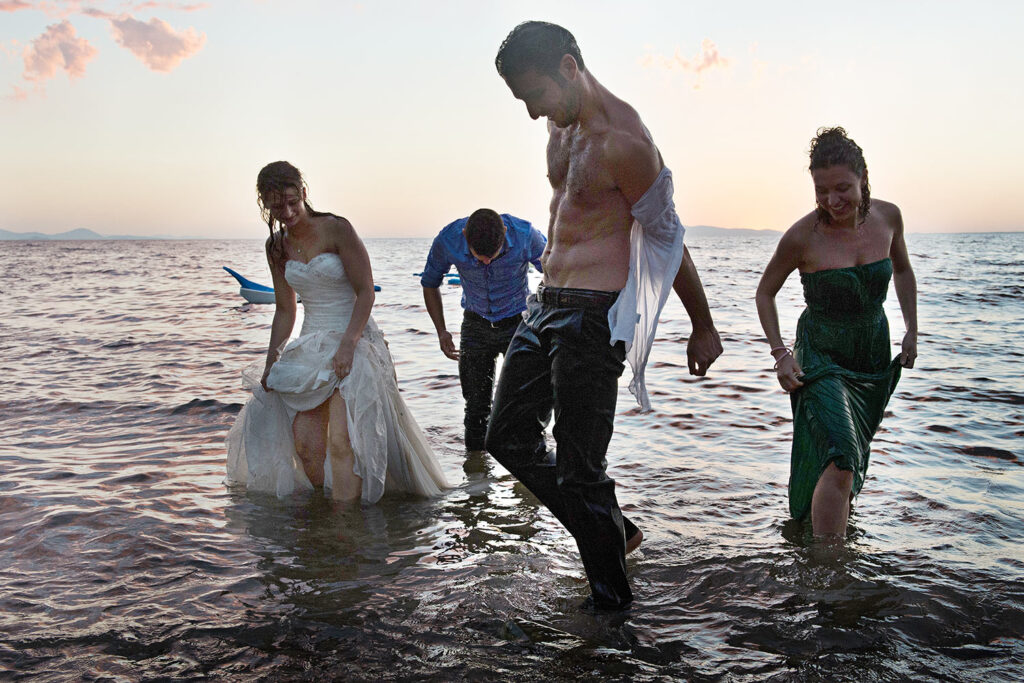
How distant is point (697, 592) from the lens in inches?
148

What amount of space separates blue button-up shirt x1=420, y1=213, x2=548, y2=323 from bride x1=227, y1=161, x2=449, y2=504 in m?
1.16

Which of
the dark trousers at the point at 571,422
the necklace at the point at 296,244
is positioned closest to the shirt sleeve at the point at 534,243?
the necklace at the point at 296,244

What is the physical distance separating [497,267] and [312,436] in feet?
6.05

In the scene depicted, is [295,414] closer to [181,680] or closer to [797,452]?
[181,680]

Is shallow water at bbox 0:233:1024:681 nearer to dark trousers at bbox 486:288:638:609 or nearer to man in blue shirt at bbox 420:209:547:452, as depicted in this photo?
dark trousers at bbox 486:288:638:609

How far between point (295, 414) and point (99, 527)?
125 cm

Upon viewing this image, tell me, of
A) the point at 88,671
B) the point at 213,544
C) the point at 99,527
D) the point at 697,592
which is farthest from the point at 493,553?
the point at 99,527

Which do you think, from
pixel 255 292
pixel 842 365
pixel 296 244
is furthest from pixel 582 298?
pixel 255 292

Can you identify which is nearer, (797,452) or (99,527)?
(797,452)

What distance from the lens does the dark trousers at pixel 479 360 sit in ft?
20.3

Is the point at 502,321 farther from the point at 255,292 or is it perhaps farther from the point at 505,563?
the point at 255,292

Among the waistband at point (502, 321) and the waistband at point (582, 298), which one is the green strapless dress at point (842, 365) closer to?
the waistband at point (582, 298)

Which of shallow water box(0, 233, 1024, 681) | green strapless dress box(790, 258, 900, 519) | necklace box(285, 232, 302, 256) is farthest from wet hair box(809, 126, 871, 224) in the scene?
necklace box(285, 232, 302, 256)

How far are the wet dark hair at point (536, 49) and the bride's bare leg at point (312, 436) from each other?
8.77 feet
